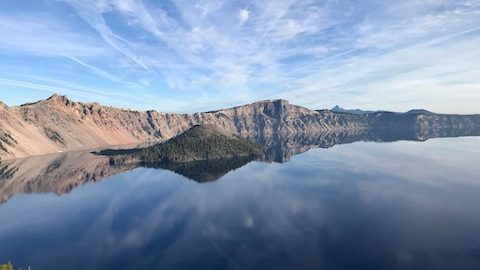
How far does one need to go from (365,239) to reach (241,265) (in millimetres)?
42170

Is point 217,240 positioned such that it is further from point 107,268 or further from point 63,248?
point 63,248

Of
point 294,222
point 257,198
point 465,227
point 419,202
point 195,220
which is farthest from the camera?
point 257,198

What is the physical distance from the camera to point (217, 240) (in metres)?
126

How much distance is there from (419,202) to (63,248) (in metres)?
143

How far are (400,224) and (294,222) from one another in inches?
1465

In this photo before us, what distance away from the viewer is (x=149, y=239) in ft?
432

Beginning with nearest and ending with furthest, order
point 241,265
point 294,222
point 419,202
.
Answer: point 241,265, point 294,222, point 419,202

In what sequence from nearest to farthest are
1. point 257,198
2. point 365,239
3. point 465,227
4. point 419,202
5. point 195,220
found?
point 365,239 < point 465,227 < point 195,220 < point 419,202 < point 257,198

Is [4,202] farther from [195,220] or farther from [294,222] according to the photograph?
[294,222]

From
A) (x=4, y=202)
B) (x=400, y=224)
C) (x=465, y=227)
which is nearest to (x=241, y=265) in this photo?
(x=400, y=224)

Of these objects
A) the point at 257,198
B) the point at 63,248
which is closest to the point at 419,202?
the point at 257,198

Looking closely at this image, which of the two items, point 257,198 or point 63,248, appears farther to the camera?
point 257,198

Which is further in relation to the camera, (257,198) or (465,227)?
(257,198)

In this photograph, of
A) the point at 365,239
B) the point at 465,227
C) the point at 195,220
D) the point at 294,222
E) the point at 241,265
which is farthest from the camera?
the point at 195,220
